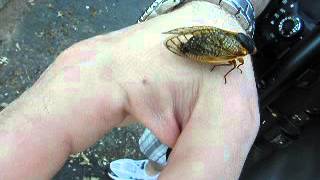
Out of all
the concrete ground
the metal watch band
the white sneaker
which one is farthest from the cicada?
the concrete ground

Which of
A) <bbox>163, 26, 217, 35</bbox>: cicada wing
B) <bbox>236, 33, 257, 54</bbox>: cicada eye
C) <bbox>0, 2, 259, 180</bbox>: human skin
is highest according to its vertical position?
<bbox>236, 33, 257, 54</bbox>: cicada eye

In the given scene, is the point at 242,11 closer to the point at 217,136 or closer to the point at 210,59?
the point at 210,59

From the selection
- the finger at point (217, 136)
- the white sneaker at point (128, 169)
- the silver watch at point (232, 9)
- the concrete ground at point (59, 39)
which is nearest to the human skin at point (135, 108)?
the finger at point (217, 136)

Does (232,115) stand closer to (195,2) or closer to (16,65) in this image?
(195,2)

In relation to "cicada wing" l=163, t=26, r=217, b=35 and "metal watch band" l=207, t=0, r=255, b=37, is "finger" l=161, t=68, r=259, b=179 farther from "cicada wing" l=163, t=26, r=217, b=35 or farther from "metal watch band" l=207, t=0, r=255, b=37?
"metal watch band" l=207, t=0, r=255, b=37

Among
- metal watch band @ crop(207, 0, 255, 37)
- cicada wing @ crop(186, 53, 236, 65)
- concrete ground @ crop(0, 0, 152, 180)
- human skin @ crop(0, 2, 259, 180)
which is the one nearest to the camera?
human skin @ crop(0, 2, 259, 180)

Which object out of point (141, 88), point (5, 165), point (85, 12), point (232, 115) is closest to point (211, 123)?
point (232, 115)
